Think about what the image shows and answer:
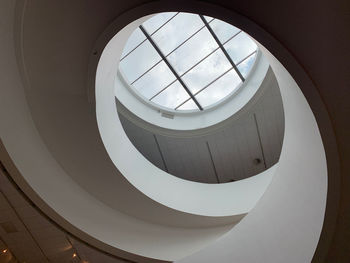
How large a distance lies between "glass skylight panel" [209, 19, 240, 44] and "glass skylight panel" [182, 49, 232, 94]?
497mm

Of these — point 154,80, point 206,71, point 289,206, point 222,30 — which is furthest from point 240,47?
point 289,206

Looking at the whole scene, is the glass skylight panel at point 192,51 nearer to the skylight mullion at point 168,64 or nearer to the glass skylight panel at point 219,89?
the skylight mullion at point 168,64

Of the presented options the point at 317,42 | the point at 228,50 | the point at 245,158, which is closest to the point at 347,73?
the point at 317,42

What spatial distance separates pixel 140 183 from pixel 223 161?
17.3 feet

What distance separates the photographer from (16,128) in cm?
601

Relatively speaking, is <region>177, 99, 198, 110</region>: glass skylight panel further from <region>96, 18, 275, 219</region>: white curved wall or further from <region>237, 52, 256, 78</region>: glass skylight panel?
<region>96, 18, 275, 219</region>: white curved wall

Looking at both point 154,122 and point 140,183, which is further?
point 154,122

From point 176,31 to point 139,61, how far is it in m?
1.61

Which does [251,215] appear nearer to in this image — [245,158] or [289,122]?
[289,122]

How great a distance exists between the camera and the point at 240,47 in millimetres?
11281

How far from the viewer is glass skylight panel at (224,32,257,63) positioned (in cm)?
1109

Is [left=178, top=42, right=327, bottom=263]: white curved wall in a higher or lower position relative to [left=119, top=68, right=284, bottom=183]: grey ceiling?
lower

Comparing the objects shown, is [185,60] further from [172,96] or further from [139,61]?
[139,61]

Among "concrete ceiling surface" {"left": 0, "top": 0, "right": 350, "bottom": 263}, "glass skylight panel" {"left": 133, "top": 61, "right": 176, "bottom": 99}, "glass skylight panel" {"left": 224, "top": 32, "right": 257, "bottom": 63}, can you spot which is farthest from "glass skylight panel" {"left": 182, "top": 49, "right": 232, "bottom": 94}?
"concrete ceiling surface" {"left": 0, "top": 0, "right": 350, "bottom": 263}
